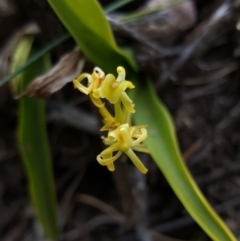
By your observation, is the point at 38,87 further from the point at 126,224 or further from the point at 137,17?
the point at 126,224

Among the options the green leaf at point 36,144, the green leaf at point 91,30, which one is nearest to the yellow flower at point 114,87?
the green leaf at point 91,30

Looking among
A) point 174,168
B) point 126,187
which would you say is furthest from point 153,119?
point 126,187

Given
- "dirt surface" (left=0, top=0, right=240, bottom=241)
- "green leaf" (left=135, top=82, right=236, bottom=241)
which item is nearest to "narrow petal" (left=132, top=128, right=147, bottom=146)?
"green leaf" (left=135, top=82, right=236, bottom=241)

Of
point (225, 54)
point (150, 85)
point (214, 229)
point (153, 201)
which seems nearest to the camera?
point (214, 229)

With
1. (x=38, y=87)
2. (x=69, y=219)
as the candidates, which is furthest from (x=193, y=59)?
(x=69, y=219)

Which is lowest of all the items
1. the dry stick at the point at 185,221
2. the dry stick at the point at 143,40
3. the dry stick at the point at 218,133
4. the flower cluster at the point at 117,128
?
the dry stick at the point at 185,221

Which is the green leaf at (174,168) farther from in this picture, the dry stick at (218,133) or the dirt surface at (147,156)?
the dry stick at (218,133)

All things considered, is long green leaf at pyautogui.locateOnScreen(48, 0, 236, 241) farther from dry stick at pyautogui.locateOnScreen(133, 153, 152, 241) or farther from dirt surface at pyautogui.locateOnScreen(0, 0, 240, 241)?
dry stick at pyautogui.locateOnScreen(133, 153, 152, 241)
